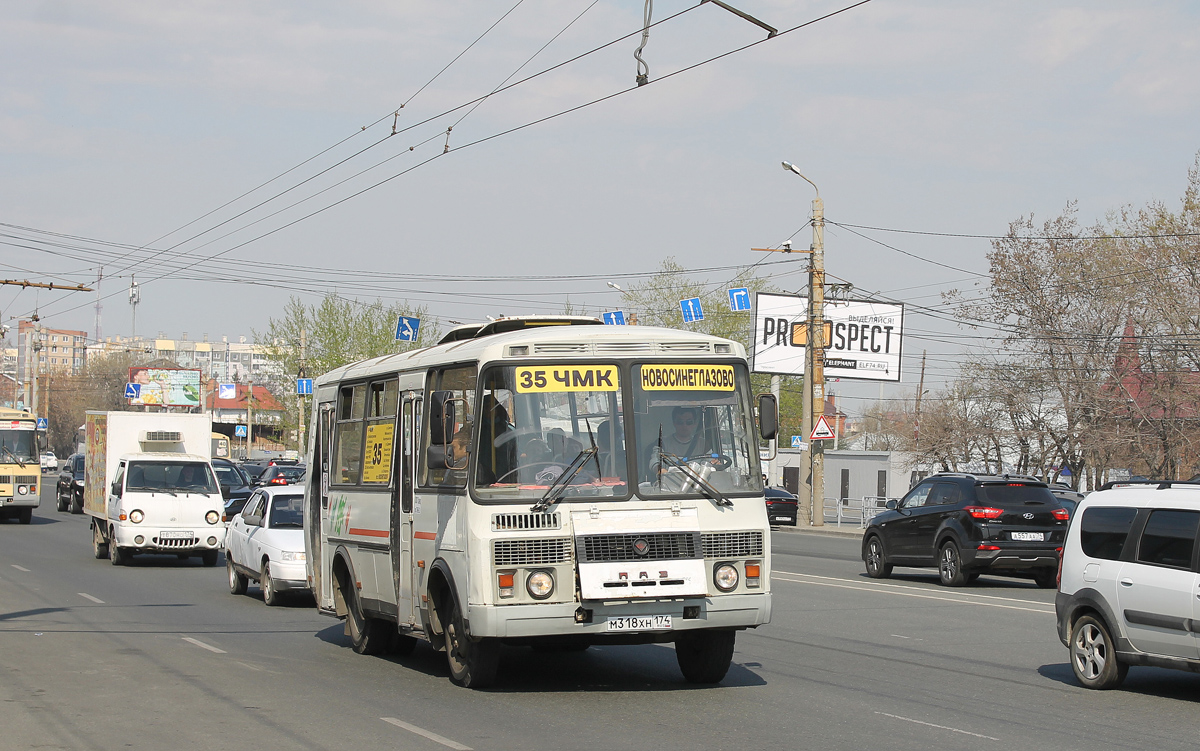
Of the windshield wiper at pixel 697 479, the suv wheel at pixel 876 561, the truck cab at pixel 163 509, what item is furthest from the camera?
the truck cab at pixel 163 509

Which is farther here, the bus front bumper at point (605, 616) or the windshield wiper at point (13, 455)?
the windshield wiper at point (13, 455)

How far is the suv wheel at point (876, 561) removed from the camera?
2206 centimetres

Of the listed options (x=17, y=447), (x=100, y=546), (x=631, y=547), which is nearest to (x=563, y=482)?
(x=631, y=547)

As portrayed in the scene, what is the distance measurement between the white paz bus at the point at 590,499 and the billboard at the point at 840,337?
41648 mm

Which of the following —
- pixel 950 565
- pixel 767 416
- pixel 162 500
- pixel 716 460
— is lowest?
pixel 950 565

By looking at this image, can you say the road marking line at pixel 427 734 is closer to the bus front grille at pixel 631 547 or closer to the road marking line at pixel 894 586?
the bus front grille at pixel 631 547

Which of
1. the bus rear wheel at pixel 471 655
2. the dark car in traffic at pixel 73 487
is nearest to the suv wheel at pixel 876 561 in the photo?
the bus rear wheel at pixel 471 655

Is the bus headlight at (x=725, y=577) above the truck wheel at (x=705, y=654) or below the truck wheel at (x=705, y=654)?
above

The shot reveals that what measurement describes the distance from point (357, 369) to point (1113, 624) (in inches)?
298

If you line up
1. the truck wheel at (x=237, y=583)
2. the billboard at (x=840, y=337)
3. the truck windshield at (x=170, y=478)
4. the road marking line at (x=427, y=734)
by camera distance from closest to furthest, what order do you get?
the road marking line at (x=427, y=734), the truck wheel at (x=237, y=583), the truck windshield at (x=170, y=478), the billboard at (x=840, y=337)

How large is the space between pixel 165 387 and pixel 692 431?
79289 millimetres

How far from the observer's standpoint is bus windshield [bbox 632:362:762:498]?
9.79 metres

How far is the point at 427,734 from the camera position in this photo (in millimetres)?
8234

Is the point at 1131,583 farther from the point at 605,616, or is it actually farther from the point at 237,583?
the point at 237,583
